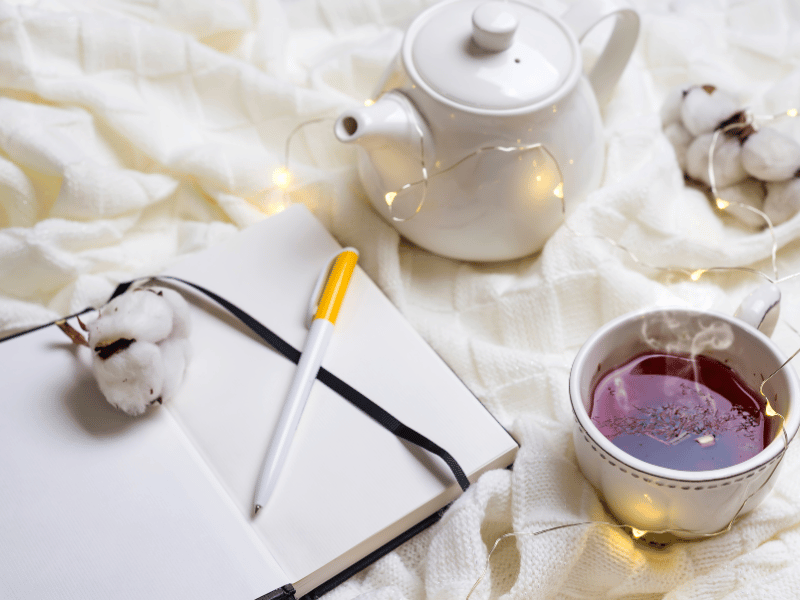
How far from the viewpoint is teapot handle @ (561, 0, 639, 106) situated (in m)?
0.59

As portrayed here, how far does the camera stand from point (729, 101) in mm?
660

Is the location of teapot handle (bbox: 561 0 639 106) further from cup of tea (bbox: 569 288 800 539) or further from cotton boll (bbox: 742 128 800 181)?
cup of tea (bbox: 569 288 800 539)

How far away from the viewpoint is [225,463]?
1.68ft

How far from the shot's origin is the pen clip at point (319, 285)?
23.0 inches

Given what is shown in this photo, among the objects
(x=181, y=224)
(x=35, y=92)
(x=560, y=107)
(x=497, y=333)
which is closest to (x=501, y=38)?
(x=560, y=107)

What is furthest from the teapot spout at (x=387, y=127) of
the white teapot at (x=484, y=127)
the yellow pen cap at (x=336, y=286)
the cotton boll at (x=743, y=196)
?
the cotton boll at (x=743, y=196)

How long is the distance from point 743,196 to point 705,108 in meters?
0.09

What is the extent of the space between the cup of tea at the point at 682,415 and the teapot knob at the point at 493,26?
226mm

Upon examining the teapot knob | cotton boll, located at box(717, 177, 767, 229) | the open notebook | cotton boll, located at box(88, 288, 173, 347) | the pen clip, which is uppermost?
the teapot knob

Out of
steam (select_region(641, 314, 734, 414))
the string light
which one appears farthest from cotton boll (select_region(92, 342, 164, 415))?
steam (select_region(641, 314, 734, 414))

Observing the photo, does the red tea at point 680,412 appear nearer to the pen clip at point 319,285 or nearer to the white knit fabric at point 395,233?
the white knit fabric at point 395,233

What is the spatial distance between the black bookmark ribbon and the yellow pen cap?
1.5 inches

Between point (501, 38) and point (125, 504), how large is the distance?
1.42 feet

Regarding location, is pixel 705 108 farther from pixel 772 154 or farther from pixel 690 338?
pixel 690 338
